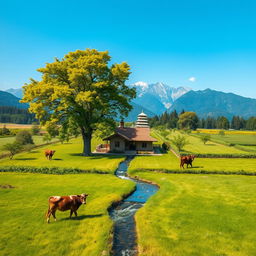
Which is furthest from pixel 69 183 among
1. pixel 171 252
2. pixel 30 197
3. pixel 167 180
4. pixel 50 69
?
pixel 50 69

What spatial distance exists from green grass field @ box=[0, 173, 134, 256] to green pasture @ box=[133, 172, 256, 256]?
9.55 ft

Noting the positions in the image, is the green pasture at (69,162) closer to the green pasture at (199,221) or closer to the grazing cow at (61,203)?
the green pasture at (199,221)

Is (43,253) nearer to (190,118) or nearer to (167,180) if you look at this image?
(167,180)

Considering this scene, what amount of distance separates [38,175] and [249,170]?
3107cm

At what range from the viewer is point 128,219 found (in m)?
15.3

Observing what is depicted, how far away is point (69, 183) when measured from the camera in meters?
22.9

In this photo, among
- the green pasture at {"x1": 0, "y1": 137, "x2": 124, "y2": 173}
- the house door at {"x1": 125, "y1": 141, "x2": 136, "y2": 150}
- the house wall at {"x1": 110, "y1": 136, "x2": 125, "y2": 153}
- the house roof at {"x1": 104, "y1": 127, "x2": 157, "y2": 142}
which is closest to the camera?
the green pasture at {"x1": 0, "y1": 137, "x2": 124, "y2": 173}

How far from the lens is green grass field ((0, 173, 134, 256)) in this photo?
35.5ft

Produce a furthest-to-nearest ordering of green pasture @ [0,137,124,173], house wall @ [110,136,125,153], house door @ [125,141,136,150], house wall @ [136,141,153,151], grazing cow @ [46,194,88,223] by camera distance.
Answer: house door @ [125,141,136,150] < house wall @ [136,141,153,151] < house wall @ [110,136,125,153] < green pasture @ [0,137,124,173] < grazing cow @ [46,194,88,223]

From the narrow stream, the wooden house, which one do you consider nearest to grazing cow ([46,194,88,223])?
the narrow stream

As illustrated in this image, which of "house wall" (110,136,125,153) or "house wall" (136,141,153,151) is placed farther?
"house wall" (136,141,153,151)

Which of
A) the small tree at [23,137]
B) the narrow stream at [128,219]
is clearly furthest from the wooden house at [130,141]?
the small tree at [23,137]

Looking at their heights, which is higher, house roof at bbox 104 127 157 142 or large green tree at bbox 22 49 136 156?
large green tree at bbox 22 49 136 156

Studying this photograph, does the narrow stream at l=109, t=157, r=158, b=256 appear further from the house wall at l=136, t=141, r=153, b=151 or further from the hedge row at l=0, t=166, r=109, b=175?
the house wall at l=136, t=141, r=153, b=151
